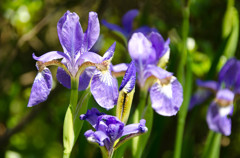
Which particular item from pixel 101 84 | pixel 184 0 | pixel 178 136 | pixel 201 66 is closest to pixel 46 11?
pixel 201 66

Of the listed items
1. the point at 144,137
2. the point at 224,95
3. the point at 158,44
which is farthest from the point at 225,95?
the point at 144,137

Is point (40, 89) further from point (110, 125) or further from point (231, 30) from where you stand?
point (231, 30)

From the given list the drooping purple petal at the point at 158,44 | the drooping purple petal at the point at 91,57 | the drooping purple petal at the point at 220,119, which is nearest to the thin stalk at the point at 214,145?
the drooping purple petal at the point at 220,119

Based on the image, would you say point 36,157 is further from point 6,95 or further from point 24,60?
point 24,60

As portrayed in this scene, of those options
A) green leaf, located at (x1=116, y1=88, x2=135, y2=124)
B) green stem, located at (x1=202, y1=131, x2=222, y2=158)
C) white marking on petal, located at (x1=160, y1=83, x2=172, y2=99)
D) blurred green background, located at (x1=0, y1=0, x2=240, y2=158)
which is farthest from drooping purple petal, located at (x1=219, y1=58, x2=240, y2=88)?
green leaf, located at (x1=116, y1=88, x2=135, y2=124)

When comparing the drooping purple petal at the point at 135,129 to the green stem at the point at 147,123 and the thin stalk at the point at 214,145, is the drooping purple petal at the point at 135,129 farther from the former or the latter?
the thin stalk at the point at 214,145

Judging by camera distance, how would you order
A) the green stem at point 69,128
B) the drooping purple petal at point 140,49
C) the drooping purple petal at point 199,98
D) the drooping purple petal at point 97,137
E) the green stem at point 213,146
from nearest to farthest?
the drooping purple petal at point 97,137 < the green stem at point 69,128 < the drooping purple petal at point 140,49 < the green stem at point 213,146 < the drooping purple petal at point 199,98
